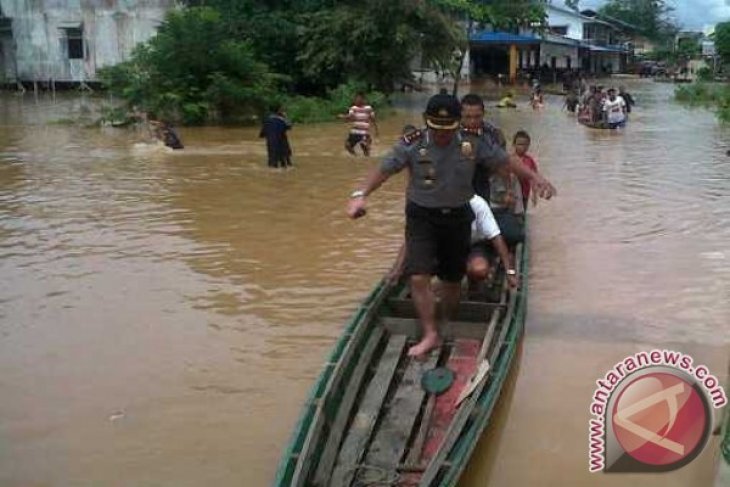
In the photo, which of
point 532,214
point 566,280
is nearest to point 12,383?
point 566,280

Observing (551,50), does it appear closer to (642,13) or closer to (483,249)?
(642,13)

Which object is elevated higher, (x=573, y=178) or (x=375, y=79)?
(x=375, y=79)

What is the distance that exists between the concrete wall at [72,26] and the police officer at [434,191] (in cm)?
3268

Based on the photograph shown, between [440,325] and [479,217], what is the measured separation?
2.96ft

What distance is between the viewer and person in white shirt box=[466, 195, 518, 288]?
5.72 metres

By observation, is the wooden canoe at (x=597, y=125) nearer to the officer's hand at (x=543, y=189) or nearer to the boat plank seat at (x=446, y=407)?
the officer's hand at (x=543, y=189)

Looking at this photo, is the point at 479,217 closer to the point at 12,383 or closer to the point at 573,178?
the point at 12,383

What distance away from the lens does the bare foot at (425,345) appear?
5.11 metres

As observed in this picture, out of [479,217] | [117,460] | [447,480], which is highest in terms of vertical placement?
[479,217]

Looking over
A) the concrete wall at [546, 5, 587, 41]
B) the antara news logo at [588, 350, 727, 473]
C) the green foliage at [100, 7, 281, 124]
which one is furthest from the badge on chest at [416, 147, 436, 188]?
the concrete wall at [546, 5, 587, 41]

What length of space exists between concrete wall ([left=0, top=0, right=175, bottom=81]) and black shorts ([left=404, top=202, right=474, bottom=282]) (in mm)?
32713

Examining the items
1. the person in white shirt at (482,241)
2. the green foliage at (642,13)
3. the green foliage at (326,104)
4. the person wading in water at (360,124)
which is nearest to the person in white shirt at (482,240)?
the person in white shirt at (482,241)

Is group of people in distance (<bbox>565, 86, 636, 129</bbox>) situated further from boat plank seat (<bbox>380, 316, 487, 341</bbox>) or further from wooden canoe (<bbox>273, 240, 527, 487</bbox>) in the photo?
boat plank seat (<bbox>380, 316, 487, 341</bbox>)

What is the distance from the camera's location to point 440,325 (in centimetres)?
545
